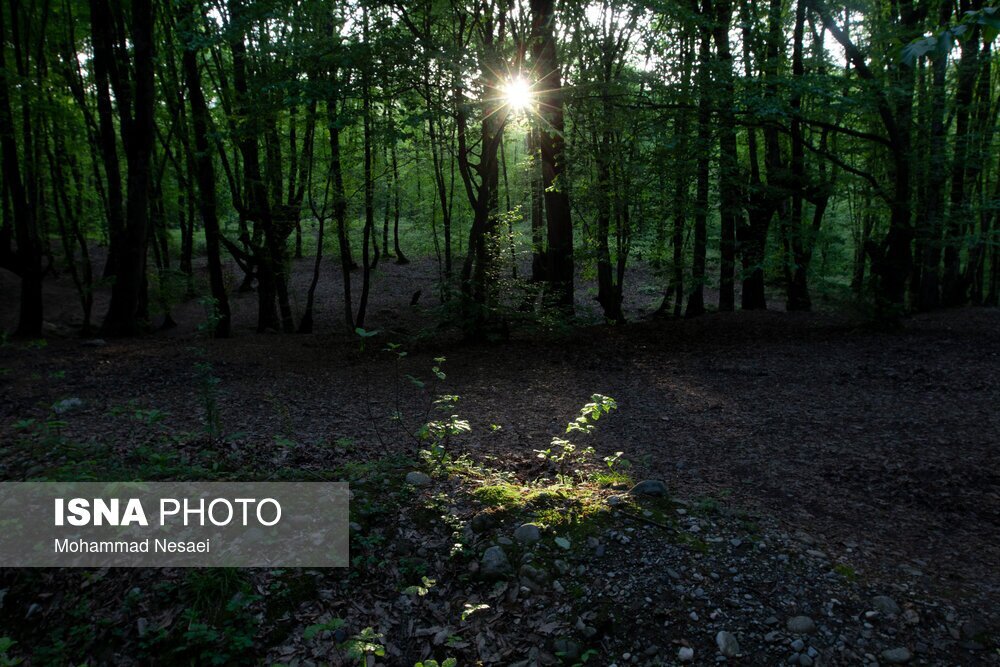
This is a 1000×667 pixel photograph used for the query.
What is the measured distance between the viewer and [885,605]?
304cm

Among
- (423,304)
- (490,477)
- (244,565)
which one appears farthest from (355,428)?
(423,304)

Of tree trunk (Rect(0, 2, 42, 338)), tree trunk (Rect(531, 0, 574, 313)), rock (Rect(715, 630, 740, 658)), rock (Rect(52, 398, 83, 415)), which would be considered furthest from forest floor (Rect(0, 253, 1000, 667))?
tree trunk (Rect(0, 2, 42, 338))

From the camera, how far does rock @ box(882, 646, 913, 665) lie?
2.69 metres

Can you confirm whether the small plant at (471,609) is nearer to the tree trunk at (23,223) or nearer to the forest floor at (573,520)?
the forest floor at (573,520)

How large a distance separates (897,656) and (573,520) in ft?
6.13

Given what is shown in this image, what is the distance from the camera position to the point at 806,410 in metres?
7.08

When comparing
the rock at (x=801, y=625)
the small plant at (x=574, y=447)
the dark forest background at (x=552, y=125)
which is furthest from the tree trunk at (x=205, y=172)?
the rock at (x=801, y=625)

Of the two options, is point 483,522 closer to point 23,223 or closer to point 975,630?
point 975,630

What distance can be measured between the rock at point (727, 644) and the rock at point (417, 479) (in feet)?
7.42

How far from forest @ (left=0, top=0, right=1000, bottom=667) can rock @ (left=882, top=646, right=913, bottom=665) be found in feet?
0.15

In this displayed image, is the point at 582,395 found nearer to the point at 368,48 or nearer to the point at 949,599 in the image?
the point at 949,599

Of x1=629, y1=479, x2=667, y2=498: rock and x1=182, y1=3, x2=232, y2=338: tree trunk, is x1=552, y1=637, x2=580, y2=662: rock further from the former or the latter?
x1=182, y1=3, x2=232, y2=338: tree trunk

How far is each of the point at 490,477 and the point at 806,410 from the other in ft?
15.7

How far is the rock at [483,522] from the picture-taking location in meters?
3.71
